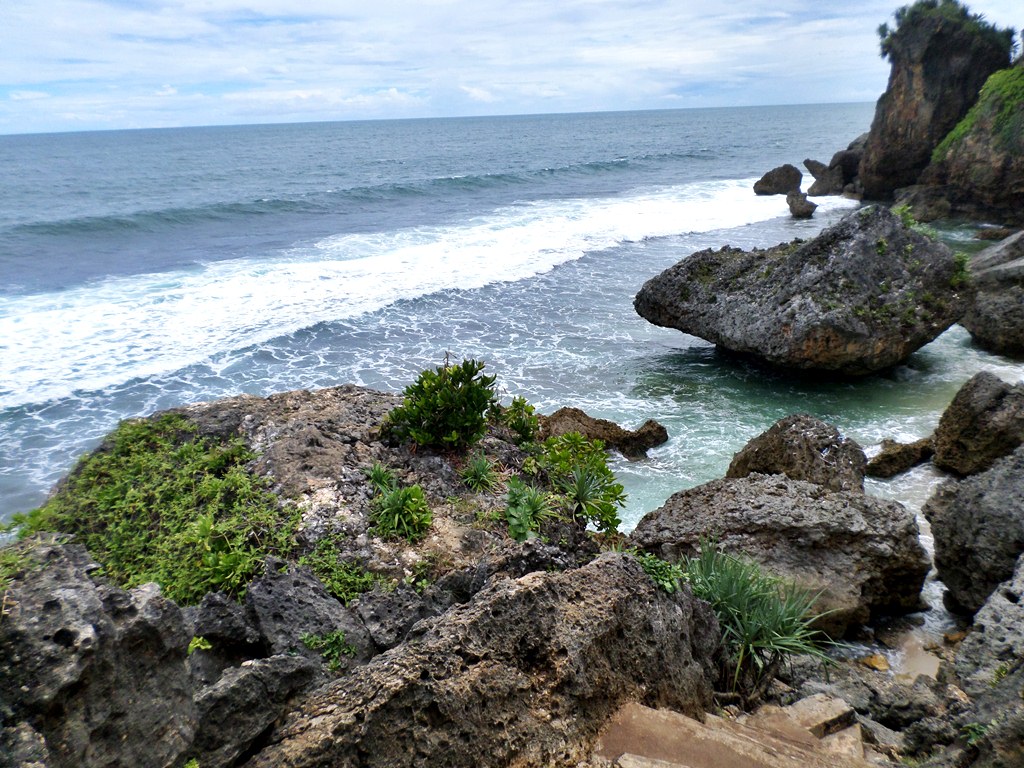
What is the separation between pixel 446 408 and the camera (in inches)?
286

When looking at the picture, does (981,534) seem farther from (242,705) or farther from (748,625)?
(242,705)

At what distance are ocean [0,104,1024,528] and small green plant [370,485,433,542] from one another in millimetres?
5163

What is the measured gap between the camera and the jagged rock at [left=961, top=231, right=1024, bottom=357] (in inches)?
656

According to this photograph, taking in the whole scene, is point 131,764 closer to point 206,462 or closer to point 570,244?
point 206,462

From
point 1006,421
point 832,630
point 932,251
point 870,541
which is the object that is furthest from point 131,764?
point 932,251

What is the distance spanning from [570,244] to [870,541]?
24372mm

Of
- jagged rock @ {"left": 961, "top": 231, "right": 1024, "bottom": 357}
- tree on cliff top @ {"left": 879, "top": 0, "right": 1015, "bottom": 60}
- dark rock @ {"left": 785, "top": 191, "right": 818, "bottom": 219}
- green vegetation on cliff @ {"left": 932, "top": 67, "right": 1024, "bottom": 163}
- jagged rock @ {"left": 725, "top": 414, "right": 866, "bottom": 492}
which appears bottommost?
jagged rock @ {"left": 725, "top": 414, "right": 866, "bottom": 492}

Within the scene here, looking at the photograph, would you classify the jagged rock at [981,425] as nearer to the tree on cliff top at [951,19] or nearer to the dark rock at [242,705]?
the dark rock at [242,705]

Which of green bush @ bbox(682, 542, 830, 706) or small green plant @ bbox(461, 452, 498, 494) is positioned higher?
small green plant @ bbox(461, 452, 498, 494)

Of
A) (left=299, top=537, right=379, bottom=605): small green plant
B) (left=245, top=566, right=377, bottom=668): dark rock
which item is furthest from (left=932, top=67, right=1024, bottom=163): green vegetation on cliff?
(left=245, top=566, right=377, bottom=668): dark rock

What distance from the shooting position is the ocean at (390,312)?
14.9 m

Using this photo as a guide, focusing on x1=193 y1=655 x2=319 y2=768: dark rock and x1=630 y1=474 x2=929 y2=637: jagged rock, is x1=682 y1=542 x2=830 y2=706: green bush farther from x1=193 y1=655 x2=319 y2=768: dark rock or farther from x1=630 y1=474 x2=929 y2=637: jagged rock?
x1=193 y1=655 x2=319 y2=768: dark rock

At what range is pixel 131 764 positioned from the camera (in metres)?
3.40

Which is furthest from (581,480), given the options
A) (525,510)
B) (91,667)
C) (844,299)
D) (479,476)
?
(844,299)
